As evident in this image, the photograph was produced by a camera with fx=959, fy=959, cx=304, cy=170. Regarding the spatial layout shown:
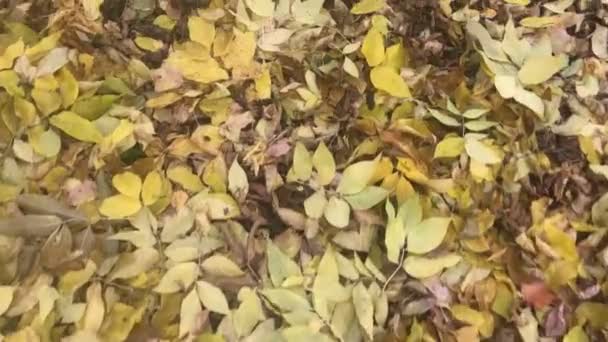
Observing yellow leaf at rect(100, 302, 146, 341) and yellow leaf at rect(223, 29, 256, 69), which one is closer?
yellow leaf at rect(100, 302, 146, 341)

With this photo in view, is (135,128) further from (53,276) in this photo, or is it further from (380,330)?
(380,330)

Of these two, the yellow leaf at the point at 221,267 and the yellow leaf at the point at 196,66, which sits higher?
the yellow leaf at the point at 196,66

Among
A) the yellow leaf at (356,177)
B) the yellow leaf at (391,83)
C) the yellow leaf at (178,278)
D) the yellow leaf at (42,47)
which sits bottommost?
the yellow leaf at (178,278)

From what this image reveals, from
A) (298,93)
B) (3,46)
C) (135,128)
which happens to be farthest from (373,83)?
(3,46)

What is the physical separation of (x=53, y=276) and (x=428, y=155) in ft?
0.94

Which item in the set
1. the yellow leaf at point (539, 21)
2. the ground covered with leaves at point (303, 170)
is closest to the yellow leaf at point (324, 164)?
the ground covered with leaves at point (303, 170)

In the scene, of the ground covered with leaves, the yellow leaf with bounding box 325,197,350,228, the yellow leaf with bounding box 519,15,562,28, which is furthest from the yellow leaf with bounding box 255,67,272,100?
the yellow leaf with bounding box 519,15,562,28

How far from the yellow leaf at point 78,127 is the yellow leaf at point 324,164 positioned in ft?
0.53

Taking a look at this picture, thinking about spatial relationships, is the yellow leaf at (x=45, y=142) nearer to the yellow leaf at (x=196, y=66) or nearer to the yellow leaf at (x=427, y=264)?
the yellow leaf at (x=196, y=66)

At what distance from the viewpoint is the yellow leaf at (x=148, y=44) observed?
769 mm

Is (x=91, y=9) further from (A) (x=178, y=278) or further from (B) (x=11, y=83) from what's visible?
(A) (x=178, y=278)

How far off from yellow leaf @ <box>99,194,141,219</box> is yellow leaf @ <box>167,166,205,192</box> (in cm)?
3

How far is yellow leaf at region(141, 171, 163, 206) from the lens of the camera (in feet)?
2.28

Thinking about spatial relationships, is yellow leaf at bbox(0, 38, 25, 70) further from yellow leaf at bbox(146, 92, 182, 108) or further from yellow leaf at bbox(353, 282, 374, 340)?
yellow leaf at bbox(353, 282, 374, 340)
